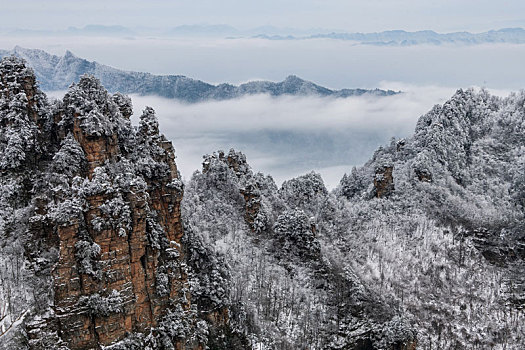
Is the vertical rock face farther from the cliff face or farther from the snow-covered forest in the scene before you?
the cliff face

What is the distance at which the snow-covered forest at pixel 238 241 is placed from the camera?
181 feet

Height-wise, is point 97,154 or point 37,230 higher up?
point 97,154

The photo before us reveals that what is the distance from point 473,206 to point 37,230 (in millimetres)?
146206

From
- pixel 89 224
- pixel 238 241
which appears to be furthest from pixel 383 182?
pixel 89 224

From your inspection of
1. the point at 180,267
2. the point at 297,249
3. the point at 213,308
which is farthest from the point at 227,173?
the point at 180,267

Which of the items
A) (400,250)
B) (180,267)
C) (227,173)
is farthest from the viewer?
(400,250)

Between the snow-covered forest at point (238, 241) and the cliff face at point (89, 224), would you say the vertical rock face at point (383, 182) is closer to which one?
the snow-covered forest at point (238, 241)

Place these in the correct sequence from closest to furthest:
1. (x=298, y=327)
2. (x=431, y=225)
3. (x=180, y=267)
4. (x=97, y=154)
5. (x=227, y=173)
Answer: (x=97, y=154) → (x=180, y=267) → (x=298, y=327) → (x=227, y=173) → (x=431, y=225)

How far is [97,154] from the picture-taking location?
61.9 m

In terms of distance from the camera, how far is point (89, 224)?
55.3 meters

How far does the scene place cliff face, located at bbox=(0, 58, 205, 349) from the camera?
53312mm

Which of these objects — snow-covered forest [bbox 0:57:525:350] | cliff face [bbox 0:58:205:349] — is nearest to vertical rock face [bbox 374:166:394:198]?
snow-covered forest [bbox 0:57:525:350]

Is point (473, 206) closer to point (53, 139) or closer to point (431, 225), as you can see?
point (431, 225)

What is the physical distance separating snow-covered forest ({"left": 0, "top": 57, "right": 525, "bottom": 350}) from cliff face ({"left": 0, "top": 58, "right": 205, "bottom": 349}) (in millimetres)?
199
